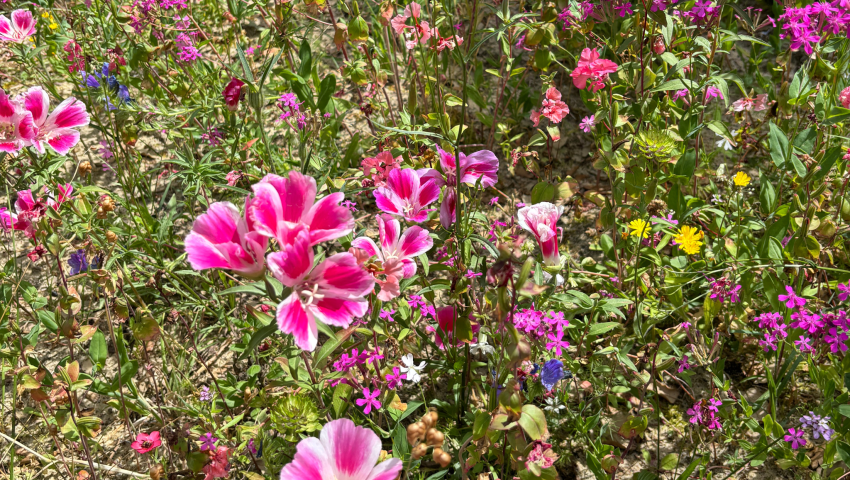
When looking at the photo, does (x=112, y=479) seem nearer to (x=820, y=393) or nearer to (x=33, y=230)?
(x=33, y=230)

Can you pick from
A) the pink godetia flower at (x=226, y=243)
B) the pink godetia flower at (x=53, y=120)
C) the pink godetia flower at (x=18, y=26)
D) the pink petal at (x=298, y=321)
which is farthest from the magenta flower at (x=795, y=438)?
the pink godetia flower at (x=18, y=26)

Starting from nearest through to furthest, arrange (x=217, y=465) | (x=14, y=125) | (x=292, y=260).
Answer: (x=292, y=260) → (x=217, y=465) → (x=14, y=125)

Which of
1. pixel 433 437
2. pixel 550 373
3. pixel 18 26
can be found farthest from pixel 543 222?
pixel 18 26

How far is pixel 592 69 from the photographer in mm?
2193

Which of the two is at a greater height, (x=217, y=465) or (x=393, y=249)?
(x=393, y=249)

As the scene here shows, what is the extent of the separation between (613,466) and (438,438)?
34.5 inches

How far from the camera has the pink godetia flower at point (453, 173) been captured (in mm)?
1668

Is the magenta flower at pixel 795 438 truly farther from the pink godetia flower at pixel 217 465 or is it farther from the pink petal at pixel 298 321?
the pink godetia flower at pixel 217 465

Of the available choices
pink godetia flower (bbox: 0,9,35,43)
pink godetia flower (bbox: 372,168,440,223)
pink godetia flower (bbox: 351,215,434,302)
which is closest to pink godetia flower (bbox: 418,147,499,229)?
pink godetia flower (bbox: 372,168,440,223)

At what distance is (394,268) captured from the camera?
147cm

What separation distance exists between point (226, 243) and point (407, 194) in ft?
2.10

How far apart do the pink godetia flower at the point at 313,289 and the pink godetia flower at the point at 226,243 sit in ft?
0.22

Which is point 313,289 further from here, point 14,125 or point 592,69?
point 592,69

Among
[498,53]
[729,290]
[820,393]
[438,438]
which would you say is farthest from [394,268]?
[498,53]
